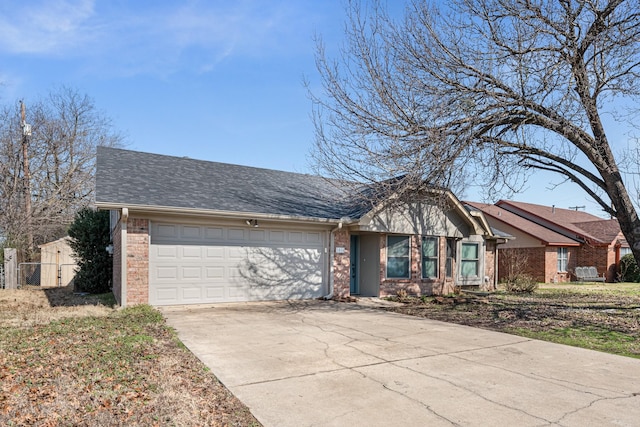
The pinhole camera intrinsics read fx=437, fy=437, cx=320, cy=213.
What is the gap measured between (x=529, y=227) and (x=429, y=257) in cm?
1438

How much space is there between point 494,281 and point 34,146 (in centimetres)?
2702

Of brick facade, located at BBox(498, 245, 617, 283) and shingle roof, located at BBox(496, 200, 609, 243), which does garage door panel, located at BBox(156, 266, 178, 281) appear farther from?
shingle roof, located at BBox(496, 200, 609, 243)

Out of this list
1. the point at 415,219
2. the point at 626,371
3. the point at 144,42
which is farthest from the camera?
the point at 415,219

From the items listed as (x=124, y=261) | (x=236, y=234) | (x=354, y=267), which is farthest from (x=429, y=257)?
(x=124, y=261)

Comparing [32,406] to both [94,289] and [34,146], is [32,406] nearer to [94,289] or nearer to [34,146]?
[94,289]

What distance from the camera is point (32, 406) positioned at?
A: 4.29 meters

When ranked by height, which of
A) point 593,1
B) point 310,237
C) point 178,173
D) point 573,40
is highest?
point 593,1

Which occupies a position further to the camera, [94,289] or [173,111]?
[173,111]

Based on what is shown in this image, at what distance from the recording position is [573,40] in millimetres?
9453

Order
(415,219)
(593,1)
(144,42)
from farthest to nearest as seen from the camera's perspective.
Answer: (415,219) < (144,42) < (593,1)

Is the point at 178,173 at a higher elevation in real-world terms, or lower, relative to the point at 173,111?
lower

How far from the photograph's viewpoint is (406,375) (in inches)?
226

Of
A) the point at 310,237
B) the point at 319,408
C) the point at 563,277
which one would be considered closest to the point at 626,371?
the point at 319,408

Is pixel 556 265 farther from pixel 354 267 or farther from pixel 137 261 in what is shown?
pixel 137 261
